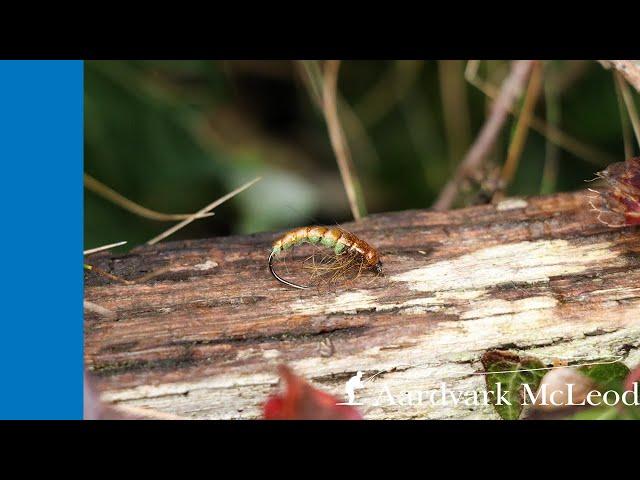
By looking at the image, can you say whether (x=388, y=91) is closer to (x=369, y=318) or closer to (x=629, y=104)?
(x=629, y=104)

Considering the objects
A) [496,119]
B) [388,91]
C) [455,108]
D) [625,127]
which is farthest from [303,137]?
[625,127]

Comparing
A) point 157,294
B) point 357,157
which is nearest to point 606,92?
point 357,157

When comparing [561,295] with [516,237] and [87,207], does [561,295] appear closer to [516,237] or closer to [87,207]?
[516,237]

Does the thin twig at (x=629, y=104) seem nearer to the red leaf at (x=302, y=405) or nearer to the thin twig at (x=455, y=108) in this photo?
the thin twig at (x=455, y=108)

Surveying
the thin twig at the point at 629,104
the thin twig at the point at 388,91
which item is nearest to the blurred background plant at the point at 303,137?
the thin twig at the point at 388,91
